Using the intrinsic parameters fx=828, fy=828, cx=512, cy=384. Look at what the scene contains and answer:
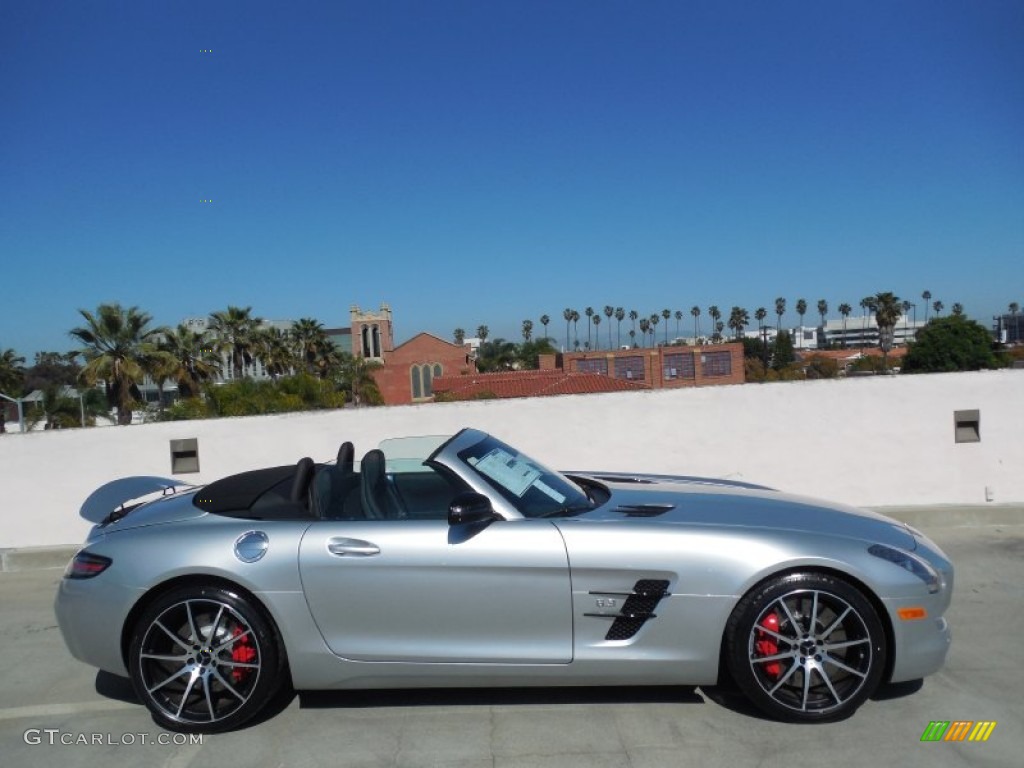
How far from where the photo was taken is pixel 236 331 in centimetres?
4916

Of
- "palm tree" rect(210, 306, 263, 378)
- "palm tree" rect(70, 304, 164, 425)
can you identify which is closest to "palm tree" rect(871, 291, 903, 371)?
"palm tree" rect(210, 306, 263, 378)

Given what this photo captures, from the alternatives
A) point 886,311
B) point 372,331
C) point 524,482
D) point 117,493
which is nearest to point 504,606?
Answer: point 524,482

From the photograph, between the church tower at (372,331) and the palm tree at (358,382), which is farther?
the church tower at (372,331)

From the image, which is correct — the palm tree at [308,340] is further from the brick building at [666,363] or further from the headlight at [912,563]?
the headlight at [912,563]

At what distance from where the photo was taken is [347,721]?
3.51m

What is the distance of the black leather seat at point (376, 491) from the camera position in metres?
3.61

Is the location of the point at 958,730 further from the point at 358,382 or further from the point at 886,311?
the point at 886,311

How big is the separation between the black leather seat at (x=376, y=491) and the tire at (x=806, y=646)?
1.51 meters

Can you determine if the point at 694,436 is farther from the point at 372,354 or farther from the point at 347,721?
the point at 372,354

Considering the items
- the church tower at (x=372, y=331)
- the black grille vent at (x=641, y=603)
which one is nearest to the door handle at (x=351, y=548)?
the black grille vent at (x=641, y=603)

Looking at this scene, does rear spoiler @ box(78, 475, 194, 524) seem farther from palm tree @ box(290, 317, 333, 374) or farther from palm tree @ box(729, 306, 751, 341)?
palm tree @ box(729, 306, 751, 341)

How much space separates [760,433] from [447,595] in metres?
4.87

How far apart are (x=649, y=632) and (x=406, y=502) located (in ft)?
3.93

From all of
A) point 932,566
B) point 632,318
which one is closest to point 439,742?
point 932,566
